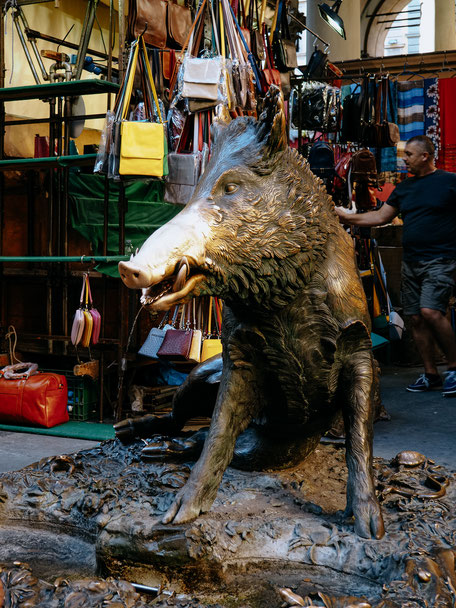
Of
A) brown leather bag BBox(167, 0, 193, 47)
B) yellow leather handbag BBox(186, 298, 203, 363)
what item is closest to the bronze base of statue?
yellow leather handbag BBox(186, 298, 203, 363)

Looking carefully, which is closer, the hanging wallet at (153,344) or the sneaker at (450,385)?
the hanging wallet at (153,344)

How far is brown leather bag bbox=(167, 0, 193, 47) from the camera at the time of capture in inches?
205

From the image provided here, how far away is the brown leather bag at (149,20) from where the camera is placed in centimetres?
495

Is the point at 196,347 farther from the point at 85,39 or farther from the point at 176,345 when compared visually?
the point at 85,39

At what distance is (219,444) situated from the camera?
2.35m

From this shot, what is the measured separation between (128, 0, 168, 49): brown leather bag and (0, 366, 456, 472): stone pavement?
2.87m

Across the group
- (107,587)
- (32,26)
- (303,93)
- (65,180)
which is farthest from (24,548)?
(32,26)

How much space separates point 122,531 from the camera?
216 centimetres

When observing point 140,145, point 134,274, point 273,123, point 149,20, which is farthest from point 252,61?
point 134,274

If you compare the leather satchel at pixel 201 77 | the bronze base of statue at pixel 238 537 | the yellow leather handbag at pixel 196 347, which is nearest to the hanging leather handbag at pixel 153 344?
the yellow leather handbag at pixel 196 347

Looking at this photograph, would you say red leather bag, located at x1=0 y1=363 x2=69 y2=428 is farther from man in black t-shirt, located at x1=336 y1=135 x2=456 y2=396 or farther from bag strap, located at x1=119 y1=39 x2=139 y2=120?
man in black t-shirt, located at x1=336 y1=135 x2=456 y2=396

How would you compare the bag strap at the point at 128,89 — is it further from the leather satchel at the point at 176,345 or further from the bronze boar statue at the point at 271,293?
the bronze boar statue at the point at 271,293

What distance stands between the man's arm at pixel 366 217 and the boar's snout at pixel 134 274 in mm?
1437

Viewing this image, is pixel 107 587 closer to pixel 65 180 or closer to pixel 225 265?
pixel 225 265
